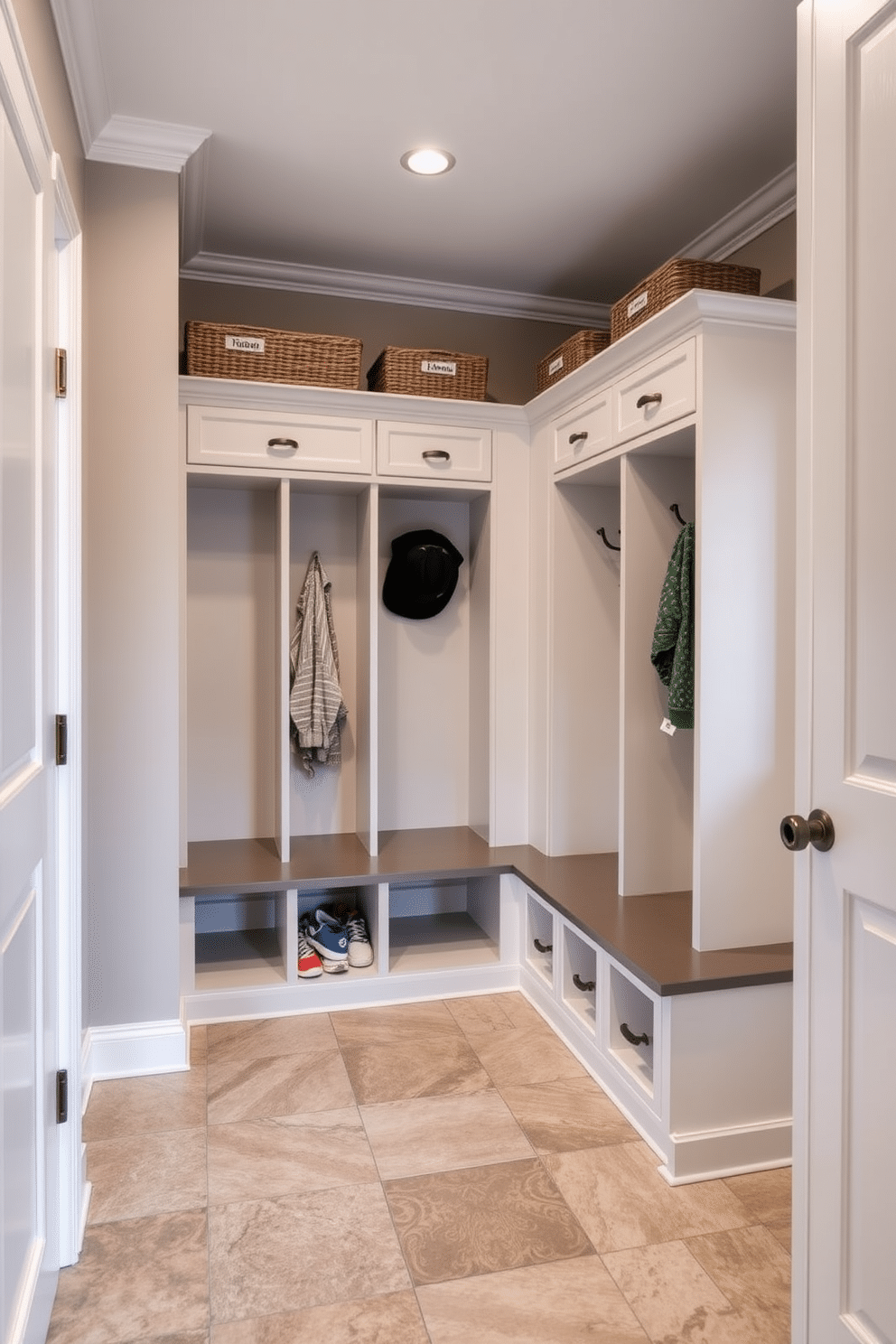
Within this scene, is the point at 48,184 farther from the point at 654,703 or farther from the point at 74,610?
the point at 654,703

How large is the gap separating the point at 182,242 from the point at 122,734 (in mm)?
1724

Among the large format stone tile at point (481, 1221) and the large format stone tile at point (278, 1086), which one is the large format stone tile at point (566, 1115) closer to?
the large format stone tile at point (481, 1221)

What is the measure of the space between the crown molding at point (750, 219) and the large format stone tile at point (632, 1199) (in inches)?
100

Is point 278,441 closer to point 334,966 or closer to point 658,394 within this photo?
point 658,394

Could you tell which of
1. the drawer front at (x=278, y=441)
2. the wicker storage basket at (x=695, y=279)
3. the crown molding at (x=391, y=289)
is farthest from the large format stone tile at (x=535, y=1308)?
the crown molding at (x=391, y=289)

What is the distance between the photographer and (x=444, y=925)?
12.1 ft

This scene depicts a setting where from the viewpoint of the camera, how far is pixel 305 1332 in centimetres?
171

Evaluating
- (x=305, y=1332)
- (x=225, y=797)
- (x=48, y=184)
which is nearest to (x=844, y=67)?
(x=48, y=184)

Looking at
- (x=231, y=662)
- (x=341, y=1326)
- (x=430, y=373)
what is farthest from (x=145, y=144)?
(x=341, y=1326)

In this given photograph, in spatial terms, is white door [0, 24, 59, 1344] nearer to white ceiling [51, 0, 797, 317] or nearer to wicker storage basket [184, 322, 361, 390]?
white ceiling [51, 0, 797, 317]

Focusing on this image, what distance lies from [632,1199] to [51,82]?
270cm

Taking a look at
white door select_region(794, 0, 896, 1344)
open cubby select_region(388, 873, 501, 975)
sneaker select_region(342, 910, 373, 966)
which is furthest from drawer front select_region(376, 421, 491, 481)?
white door select_region(794, 0, 896, 1344)

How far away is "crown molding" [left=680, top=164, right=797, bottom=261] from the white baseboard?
9.19 feet

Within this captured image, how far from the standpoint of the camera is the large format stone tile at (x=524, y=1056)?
2.69 metres
